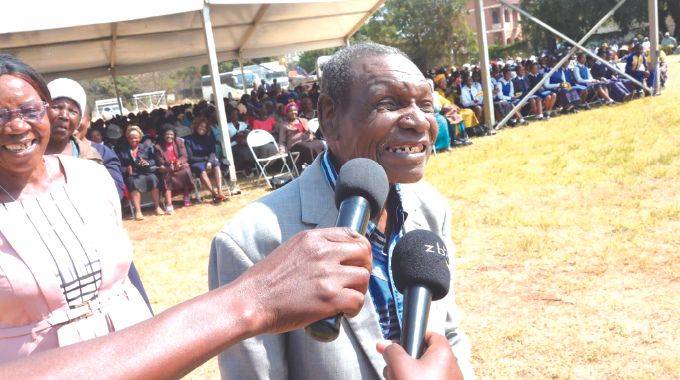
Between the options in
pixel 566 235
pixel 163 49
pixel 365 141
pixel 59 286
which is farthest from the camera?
pixel 163 49

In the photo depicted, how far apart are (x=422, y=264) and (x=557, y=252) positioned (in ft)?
15.4

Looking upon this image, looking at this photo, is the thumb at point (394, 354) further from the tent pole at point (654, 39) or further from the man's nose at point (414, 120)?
the tent pole at point (654, 39)

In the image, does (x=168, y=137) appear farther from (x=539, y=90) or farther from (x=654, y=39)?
(x=654, y=39)

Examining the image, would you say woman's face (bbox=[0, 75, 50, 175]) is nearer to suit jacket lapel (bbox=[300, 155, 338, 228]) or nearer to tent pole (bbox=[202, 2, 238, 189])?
suit jacket lapel (bbox=[300, 155, 338, 228])

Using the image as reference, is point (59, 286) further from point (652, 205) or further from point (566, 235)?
point (652, 205)

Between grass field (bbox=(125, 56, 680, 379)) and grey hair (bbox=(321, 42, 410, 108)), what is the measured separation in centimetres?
257

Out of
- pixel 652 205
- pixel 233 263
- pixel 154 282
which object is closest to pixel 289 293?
pixel 233 263

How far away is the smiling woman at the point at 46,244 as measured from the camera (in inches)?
74.9

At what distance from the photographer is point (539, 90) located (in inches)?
566

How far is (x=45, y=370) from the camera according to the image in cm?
75

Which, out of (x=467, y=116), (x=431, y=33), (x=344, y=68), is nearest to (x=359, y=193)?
(x=344, y=68)

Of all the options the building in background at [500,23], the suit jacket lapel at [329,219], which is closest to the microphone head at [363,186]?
the suit jacket lapel at [329,219]

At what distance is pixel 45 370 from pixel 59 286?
133 cm

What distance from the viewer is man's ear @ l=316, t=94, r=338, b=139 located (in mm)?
1906
